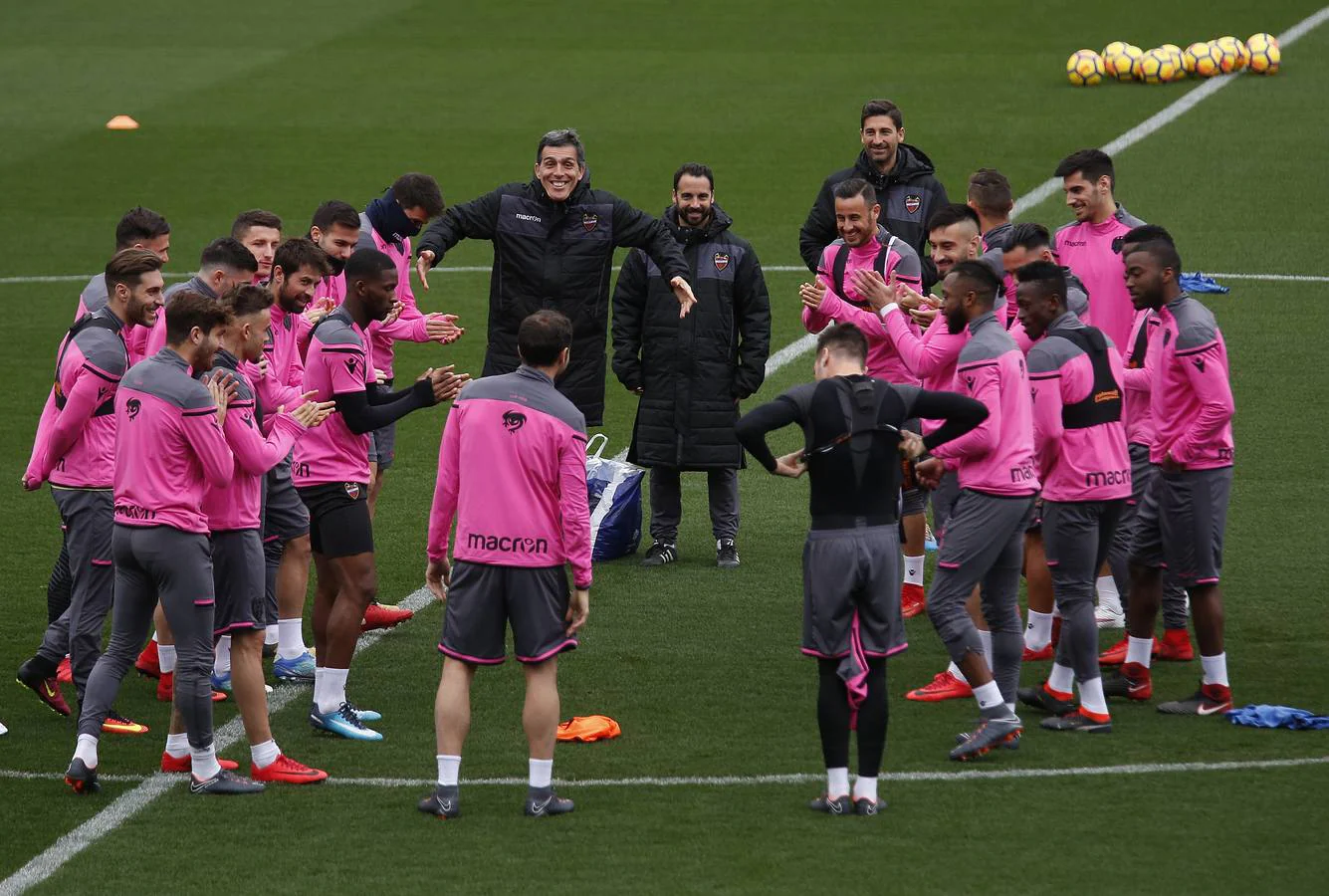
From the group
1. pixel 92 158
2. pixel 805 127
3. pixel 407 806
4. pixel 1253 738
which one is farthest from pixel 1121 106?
pixel 407 806

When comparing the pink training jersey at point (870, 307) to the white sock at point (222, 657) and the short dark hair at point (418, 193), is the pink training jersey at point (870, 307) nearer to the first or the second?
the short dark hair at point (418, 193)

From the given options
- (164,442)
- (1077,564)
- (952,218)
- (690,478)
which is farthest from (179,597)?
(690,478)

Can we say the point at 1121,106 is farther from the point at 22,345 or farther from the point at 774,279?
the point at 22,345

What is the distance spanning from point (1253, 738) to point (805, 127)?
61.7ft

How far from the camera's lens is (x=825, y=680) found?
26.8ft

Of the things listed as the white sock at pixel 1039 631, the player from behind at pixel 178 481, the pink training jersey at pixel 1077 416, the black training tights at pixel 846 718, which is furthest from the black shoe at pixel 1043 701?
the player from behind at pixel 178 481

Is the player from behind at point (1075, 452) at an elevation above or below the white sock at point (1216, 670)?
above

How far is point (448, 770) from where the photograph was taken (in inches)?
324

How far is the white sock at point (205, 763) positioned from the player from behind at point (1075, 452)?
3.85 meters

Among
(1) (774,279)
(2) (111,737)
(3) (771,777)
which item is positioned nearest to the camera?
(3) (771,777)

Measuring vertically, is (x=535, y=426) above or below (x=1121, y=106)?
below

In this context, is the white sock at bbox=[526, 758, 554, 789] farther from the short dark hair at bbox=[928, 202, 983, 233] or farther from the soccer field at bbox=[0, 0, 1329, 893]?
the short dark hair at bbox=[928, 202, 983, 233]

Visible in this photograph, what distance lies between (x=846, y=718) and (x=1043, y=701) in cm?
176

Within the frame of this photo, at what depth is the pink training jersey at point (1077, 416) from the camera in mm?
9094
